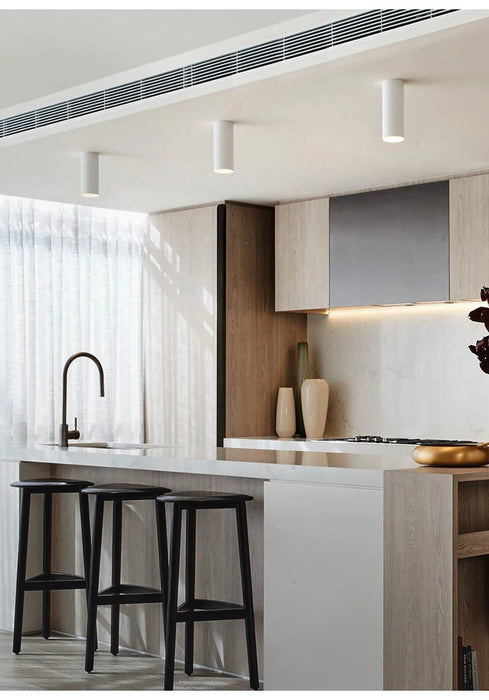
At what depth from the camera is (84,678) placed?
445 centimetres

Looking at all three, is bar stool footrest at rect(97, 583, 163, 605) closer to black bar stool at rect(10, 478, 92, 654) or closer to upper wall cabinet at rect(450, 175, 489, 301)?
black bar stool at rect(10, 478, 92, 654)

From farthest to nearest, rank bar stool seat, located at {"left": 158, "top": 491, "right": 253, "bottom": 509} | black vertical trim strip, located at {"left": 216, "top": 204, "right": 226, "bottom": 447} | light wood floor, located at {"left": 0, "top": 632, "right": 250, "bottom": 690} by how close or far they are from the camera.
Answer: black vertical trim strip, located at {"left": 216, "top": 204, "right": 226, "bottom": 447}
light wood floor, located at {"left": 0, "top": 632, "right": 250, "bottom": 690}
bar stool seat, located at {"left": 158, "top": 491, "right": 253, "bottom": 509}

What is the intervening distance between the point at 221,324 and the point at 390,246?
1257 millimetres

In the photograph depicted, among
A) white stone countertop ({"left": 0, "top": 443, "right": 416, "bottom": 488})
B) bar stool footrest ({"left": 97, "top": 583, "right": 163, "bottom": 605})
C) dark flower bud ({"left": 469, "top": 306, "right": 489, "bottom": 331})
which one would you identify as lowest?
bar stool footrest ({"left": 97, "top": 583, "right": 163, "bottom": 605})

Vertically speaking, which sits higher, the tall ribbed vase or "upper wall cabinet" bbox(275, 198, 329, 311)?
"upper wall cabinet" bbox(275, 198, 329, 311)

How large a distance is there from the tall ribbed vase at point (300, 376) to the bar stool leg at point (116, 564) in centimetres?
241

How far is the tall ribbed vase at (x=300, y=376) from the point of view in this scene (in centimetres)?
710

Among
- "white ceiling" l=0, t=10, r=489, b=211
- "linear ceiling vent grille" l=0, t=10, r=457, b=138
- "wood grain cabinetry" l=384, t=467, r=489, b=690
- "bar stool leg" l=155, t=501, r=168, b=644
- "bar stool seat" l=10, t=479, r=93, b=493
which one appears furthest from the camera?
"bar stool seat" l=10, t=479, r=93, b=493

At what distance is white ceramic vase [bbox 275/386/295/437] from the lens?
698cm

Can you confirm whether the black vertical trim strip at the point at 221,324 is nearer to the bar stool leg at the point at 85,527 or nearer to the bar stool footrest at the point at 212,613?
the bar stool leg at the point at 85,527

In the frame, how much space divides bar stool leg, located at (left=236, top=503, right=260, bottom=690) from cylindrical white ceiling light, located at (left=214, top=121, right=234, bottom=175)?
1.52m

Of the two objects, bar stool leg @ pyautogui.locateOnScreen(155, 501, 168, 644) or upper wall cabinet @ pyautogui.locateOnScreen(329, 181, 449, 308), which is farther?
upper wall cabinet @ pyautogui.locateOnScreen(329, 181, 449, 308)

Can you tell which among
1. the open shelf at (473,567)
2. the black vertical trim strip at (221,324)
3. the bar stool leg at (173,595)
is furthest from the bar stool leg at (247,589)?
the black vertical trim strip at (221,324)

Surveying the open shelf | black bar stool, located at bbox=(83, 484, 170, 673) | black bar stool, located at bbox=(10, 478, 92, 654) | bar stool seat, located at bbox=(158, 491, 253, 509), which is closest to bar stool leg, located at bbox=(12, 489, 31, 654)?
black bar stool, located at bbox=(10, 478, 92, 654)
